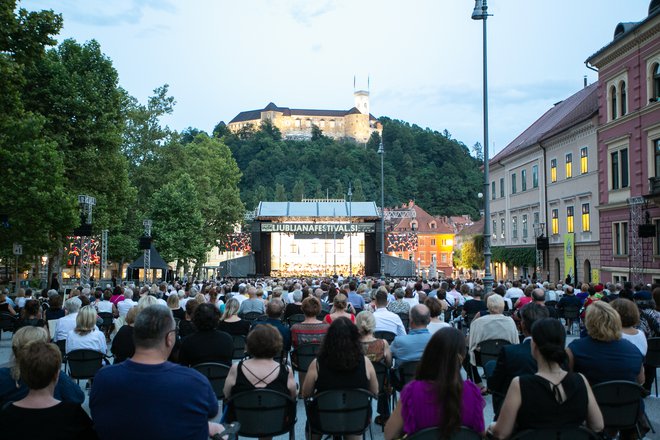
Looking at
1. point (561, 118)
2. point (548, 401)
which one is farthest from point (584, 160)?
point (548, 401)

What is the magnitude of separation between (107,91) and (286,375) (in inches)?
1104

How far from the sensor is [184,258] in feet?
156

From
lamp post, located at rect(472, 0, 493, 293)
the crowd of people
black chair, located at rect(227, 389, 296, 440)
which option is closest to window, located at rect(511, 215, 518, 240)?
lamp post, located at rect(472, 0, 493, 293)

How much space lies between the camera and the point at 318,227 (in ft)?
162

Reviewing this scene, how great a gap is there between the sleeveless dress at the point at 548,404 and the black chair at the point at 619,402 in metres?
1.27

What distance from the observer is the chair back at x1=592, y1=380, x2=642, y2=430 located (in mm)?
5066

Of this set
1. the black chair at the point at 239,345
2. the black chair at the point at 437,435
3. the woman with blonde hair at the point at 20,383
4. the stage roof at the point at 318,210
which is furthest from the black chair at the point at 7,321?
the stage roof at the point at 318,210

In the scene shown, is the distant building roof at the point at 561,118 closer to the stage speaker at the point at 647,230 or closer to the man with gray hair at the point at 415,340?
the stage speaker at the point at 647,230

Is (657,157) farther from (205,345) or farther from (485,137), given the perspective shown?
(205,345)

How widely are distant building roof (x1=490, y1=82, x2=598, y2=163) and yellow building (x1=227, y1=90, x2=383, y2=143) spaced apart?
122914mm

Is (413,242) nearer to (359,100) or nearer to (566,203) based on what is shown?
(566,203)

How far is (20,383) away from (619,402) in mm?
4520

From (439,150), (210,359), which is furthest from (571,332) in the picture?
(439,150)

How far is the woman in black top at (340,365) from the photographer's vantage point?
5023mm
